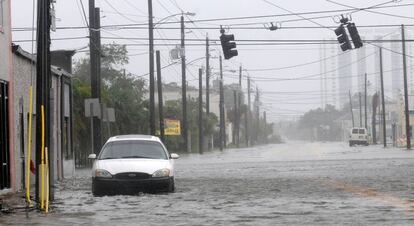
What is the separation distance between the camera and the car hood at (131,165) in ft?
59.5

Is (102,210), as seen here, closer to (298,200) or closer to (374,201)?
(298,200)

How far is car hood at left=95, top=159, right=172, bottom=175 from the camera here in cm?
1812

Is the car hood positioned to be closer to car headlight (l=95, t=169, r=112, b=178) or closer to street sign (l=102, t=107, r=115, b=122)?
car headlight (l=95, t=169, r=112, b=178)

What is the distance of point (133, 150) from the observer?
771 inches

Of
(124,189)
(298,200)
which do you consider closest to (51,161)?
(124,189)

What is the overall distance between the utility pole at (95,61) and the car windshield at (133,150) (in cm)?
917

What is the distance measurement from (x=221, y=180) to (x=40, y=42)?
9911 mm

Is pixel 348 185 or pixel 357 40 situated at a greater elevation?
pixel 357 40

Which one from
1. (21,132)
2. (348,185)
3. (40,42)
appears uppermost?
(40,42)

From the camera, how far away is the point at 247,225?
11.9m

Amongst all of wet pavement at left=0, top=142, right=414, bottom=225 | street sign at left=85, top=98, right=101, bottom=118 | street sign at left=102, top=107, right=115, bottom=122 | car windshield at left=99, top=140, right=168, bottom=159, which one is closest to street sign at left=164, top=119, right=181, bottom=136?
street sign at left=102, top=107, right=115, bottom=122

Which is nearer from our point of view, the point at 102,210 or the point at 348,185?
the point at 102,210

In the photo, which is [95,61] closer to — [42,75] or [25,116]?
[25,116]

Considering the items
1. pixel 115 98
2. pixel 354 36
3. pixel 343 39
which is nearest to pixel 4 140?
pixel 343 39
